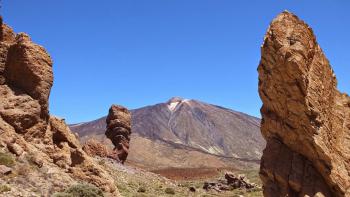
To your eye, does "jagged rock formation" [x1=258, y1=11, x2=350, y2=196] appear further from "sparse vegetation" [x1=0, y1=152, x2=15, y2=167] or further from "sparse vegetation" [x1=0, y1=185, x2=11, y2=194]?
"sparse vegetation" [x1=0, y1=152, x2=15, y2=167]

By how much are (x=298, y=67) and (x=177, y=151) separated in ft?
471

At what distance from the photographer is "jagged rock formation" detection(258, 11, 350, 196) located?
13.2 metres

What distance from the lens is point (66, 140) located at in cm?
1925

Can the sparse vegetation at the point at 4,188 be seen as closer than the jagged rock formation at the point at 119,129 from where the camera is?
Yes

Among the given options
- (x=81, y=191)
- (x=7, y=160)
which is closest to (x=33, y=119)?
(x=7, y=160)

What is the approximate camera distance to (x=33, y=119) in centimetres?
1755

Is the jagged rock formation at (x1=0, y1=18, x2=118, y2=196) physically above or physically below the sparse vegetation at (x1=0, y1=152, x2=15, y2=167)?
above

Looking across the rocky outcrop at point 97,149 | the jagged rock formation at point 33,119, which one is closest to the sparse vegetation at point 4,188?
the jagged rock formation at point 33,119

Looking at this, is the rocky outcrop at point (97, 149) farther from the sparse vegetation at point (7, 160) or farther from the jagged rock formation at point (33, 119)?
the sparse vegetation at point (7, 160)

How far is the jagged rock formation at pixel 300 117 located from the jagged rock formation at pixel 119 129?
39.5 metres

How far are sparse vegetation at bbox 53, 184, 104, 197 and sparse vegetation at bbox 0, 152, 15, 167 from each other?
1892 mm

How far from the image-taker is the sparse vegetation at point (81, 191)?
1567 cm

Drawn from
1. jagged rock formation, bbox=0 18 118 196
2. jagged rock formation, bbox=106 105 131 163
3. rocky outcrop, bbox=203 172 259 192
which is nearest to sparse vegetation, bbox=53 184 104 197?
jagged rock formation, bbox=0 18 118 196

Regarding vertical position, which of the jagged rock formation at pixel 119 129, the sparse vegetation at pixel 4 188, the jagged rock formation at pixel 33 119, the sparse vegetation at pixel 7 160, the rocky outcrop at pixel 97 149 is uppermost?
the jagged rock formation at pixel 119 129
